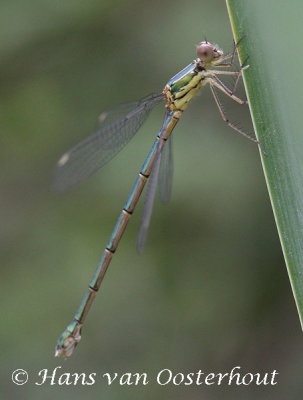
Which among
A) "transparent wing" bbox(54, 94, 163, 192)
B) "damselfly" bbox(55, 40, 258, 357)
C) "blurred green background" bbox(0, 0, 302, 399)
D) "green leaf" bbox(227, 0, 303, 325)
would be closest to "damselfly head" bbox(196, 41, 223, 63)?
"damselfly" bbox(55, 40, 258, 357)

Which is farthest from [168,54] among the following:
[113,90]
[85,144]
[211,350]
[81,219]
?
[211,350]

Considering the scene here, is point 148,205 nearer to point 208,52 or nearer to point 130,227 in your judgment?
point 130,227

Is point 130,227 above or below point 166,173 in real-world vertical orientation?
below

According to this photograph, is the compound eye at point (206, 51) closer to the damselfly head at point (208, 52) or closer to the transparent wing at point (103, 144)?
the damselfly head at point (208, 52)

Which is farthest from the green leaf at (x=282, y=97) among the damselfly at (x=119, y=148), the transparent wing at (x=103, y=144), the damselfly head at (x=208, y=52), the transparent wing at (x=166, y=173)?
the transparent wing at (x=103, y=144)

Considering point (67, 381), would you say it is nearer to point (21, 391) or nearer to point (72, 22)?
point (21, 391)

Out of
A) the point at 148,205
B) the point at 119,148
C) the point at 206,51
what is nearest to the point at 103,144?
the point at 119,148

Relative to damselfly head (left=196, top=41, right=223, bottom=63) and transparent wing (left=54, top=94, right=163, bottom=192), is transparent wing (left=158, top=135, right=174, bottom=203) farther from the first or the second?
damselfly head (left=196, top=41, right=223, bottom=63)
